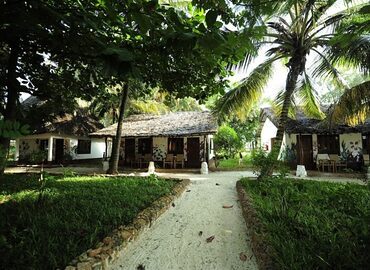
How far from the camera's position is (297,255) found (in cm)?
288

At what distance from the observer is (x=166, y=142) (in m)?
16.3

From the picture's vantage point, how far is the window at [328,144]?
44.6ft

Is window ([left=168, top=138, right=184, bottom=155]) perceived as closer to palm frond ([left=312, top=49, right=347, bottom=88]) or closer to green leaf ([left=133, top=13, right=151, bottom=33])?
palm frond ([left=312, top=49, right=347, bottom=88])

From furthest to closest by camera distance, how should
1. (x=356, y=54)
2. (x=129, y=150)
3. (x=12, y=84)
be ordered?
1. (x=129, y=150)
2. (x=356, y=54)
3. (x=12, y=84)

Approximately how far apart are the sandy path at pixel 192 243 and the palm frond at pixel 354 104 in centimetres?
656

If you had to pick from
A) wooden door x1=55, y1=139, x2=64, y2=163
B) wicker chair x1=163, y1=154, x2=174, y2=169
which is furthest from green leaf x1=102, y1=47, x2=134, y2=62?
wooden door x1=55, y1=139, x2=64, y2=163

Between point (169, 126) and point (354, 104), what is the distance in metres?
9.99

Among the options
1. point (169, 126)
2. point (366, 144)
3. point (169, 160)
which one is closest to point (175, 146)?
point (169, 160)

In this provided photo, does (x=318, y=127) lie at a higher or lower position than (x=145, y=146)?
higher

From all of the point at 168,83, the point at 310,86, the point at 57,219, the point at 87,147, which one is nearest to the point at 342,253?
the point at 168,83

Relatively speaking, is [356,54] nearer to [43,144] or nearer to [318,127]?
[318,127]

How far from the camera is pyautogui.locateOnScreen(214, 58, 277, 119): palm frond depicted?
9195 mm

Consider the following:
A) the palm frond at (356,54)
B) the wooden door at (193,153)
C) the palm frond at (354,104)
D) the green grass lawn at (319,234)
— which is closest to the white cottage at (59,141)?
the wooden door at (193,153)

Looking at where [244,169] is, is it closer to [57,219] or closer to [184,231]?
[184,231]
